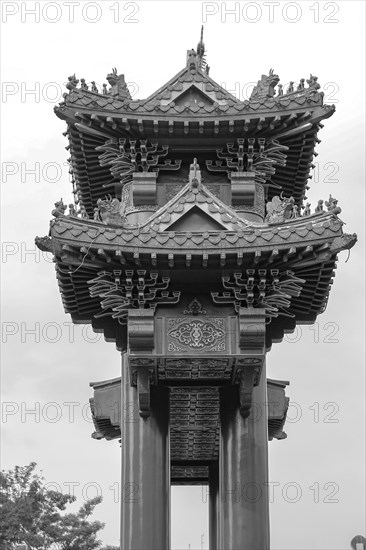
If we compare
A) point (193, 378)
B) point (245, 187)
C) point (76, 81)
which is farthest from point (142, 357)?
point (76, 81)

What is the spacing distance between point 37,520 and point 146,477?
25737mm

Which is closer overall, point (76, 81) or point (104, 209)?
point (104, 209)

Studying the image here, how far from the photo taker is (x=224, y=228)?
77.7ft

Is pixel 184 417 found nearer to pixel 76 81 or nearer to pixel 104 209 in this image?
pixel 104 209

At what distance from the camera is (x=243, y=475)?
2358 centimetres

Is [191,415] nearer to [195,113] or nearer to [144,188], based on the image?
[144,188]

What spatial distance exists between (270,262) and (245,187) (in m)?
4.31

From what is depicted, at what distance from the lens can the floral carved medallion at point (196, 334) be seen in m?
22.8

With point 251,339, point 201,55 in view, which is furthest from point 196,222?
point 201,55

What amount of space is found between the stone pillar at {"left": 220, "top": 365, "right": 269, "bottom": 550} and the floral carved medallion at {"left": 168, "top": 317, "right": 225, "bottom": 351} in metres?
1.76

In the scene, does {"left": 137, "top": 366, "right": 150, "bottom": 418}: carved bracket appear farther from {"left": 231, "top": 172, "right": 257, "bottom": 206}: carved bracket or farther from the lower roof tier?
{"left": 231, "top": 172, "right": 257, "bottom": 206}: carved bracket

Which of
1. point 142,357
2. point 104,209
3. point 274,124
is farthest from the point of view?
point 274,124

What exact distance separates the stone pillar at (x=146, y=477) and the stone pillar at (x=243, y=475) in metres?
1.22

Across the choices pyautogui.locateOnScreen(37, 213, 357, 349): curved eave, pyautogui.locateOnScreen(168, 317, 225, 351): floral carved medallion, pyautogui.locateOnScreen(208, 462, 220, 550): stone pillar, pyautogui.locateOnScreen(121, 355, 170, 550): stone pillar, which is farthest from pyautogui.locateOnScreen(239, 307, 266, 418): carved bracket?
pyautogui.locateOnScreen(208, 462, 220, 550): stone pillar
